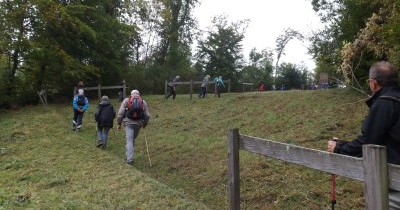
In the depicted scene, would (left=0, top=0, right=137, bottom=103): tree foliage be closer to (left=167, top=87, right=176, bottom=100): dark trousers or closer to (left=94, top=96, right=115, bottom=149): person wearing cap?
(left=167, top=87, right=176, bottom=100): dark trousers

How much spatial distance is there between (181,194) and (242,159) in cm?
266

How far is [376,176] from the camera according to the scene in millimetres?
3277

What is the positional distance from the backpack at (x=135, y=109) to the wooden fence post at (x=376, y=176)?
8247mm

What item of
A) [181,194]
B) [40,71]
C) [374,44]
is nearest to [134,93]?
[181,194]

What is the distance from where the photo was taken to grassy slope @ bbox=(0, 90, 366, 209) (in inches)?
281

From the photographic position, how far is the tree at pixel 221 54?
45.3 metres

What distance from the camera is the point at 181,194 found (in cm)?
766

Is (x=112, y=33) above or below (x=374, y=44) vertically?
above

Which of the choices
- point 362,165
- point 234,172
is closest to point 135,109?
point 234,172

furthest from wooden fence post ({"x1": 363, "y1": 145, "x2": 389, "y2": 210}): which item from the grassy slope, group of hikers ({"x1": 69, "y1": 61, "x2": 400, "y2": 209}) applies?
the grassy slope

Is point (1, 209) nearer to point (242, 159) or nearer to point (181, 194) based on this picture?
point (181, 194)

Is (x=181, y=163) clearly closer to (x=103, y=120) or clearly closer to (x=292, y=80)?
(x=103, y=120)

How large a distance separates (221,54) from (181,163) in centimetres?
3571

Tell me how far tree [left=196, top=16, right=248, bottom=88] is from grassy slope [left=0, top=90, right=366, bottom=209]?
24.8m
